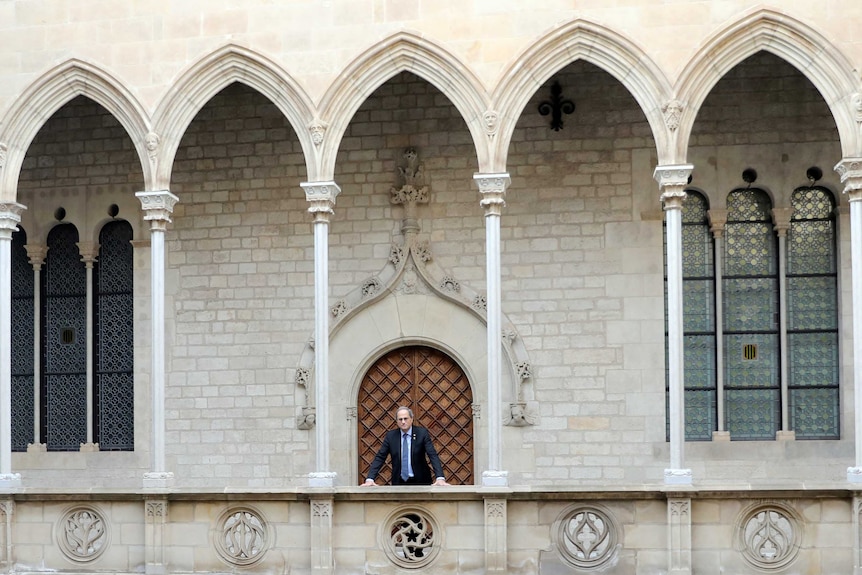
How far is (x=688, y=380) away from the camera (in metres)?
13.0

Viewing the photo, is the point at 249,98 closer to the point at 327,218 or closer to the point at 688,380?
the point at 327,218

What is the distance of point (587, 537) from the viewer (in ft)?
34.8

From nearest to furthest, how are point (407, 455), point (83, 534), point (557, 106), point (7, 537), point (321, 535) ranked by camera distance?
1. point (321, 535)
2. point (407, 455)
3. point (83, 534)
4. point (7, 537)
5. point (557, 106)

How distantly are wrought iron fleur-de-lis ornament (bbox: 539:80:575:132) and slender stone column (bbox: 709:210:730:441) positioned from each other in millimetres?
1749

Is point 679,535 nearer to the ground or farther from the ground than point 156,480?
nearer to the ground

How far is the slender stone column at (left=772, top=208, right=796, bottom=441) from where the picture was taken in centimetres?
1260

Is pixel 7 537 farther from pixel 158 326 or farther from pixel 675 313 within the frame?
pixel 675 313

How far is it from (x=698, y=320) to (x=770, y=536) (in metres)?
3.07

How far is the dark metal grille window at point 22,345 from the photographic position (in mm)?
14164

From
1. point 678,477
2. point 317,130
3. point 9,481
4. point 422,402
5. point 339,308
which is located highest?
point 317,130

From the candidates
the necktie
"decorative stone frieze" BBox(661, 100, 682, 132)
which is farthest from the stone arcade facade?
the necktie

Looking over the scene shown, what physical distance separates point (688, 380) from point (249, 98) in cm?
544

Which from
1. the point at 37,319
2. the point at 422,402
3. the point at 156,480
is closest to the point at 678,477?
the point at 422,402

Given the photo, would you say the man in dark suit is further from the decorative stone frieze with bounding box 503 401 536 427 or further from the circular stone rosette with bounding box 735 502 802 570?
the circular stone rosette with bounding box 735 502 802 570
